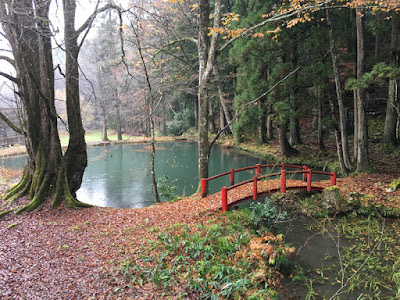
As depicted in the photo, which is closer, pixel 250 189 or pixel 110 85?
pixel 250 189

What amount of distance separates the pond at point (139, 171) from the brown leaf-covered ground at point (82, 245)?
2.17m

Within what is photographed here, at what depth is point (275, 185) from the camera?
27.9 feet

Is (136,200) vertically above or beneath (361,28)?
beneath

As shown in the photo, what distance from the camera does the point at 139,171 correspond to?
16.0m

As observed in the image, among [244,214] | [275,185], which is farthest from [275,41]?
[244,214]

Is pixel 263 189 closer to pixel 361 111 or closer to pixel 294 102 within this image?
pixel 361 111

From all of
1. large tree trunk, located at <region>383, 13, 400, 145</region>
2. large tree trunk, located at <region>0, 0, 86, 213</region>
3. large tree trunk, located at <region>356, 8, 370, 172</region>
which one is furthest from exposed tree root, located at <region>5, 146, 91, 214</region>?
large tree trunk, located at <region>383, 13, 400, 145</region>

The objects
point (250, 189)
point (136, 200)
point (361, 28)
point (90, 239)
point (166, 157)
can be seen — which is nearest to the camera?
point (90, 239)

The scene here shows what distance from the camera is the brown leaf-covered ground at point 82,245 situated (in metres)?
3.95

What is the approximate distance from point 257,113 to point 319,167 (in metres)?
4.26

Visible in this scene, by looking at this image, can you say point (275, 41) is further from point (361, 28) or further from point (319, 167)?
point (319, 167)

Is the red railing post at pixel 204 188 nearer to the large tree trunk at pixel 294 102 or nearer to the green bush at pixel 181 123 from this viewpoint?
the large tree trunk at pixel 294 102

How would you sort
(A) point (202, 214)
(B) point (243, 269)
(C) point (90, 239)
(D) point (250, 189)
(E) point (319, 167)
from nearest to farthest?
(B) point (243, 269)
(C) point (90, 239)
(A) point (202, 214)
(D) point (250, 189)
(E) point (319, 167)

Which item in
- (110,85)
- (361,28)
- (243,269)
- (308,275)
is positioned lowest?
(308,275)
